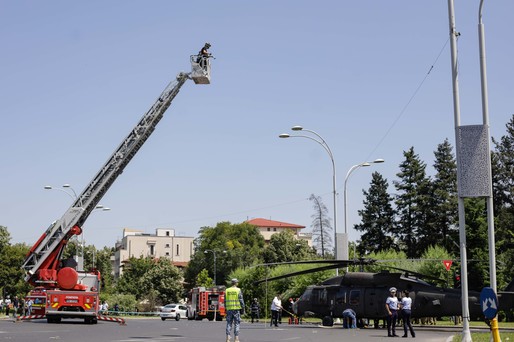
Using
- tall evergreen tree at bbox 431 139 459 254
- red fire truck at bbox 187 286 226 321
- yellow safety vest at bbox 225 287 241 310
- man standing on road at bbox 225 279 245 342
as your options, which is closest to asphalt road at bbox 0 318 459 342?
man standing on road at bbox 225 279 245 342

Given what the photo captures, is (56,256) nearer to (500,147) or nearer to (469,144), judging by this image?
(469,144)

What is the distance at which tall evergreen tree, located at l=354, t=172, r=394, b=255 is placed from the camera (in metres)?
87.5

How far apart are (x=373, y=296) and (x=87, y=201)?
13.6 metres

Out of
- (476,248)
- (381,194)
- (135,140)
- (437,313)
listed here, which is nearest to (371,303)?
(437,313)

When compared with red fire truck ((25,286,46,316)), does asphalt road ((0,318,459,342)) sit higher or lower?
lower

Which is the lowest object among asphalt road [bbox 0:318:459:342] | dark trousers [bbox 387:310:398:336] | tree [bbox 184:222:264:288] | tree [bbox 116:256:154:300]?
asphalt road [bbox 0:318:459:342]

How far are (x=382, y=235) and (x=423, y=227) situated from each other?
6.31m

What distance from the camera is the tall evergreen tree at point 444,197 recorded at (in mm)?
80688

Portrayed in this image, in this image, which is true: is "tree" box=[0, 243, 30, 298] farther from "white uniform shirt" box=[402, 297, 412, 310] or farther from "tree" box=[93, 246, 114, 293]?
"white uniform shirt" box=[402, 297, 412, 310]

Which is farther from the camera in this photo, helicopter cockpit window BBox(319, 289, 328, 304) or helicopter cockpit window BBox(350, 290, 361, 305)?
helicopter cockpit window BBox(319, 289, 328, 304)

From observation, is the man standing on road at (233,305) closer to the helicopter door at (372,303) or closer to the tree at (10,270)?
the helicopter door at (372,303)

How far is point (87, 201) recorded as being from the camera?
3334cm

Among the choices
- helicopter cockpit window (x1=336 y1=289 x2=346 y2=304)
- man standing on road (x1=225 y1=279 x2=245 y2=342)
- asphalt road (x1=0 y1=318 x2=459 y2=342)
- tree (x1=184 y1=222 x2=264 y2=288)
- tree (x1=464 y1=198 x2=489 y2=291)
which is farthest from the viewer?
tree (x1=184 y1=222 x2=264 y2=288)

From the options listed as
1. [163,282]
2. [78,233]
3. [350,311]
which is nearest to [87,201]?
[78,233]
